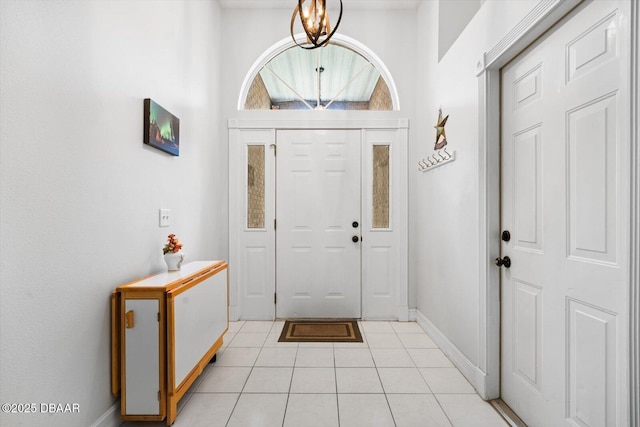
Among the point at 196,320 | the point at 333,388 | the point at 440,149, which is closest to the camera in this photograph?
the point at 196,320

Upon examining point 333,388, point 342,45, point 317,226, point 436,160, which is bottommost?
point 333,388

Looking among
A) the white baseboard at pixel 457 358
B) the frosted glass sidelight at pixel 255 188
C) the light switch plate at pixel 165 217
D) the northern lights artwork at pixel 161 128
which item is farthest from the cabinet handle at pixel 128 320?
the white baseboard at pixel 457 358

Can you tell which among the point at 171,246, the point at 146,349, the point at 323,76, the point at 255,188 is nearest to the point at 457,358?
the point at 146,349

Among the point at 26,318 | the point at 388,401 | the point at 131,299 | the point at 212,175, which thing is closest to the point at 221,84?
the point at 212,175

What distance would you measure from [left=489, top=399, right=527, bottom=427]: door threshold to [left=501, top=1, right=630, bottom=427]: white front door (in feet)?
0.11

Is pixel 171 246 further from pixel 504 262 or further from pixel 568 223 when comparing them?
pixel 568 223

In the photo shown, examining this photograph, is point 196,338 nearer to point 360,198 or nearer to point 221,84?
point 360,198

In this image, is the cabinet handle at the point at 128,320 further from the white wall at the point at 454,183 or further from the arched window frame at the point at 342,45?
the arched window frame at the point at 342,45

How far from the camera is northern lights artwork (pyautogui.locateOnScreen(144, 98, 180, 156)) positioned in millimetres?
1932

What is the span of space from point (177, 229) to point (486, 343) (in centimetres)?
226

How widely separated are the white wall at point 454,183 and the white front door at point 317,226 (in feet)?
2.32

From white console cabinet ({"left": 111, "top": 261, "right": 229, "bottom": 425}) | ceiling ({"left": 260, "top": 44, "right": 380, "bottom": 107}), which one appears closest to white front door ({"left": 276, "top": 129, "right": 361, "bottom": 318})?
ceiling ({"left": 260, "top": 44, "right": 380, "bottom": 107})

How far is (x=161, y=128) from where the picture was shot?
2.10 metres

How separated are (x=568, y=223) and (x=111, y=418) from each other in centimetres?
238
